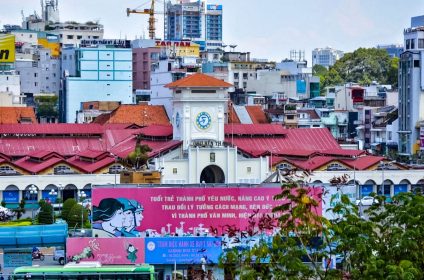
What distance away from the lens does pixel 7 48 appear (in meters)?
109

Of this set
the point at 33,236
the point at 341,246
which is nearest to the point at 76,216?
the point at 33,236

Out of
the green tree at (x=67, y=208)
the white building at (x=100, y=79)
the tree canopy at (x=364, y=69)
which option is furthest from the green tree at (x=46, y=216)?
the tree canopy at (x=364, y=69)

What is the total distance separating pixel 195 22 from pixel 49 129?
4175 inches

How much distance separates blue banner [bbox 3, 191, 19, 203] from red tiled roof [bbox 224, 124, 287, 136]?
12.8 m

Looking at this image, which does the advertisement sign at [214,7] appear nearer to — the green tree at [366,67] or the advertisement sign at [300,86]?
the green tree at [366,67]

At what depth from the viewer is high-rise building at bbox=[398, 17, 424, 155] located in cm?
9600

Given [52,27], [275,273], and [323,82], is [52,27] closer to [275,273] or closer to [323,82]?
[323,82]

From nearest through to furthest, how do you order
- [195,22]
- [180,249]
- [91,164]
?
1. [180,249]
2. [91,164]
3. [195,22]

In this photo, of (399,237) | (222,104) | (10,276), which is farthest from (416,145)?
(399,237)

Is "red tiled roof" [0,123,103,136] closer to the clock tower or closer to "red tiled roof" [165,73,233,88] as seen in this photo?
the clock tower

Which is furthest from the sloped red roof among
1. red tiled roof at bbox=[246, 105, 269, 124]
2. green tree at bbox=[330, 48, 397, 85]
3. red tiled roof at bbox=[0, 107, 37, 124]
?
green tree at bbox=[330, 48, 397, 85]

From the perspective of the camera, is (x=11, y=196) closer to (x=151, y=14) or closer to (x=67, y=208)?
(x=67, y=208)

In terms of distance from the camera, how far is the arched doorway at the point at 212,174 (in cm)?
7644

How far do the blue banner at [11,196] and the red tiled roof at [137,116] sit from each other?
1866cm
